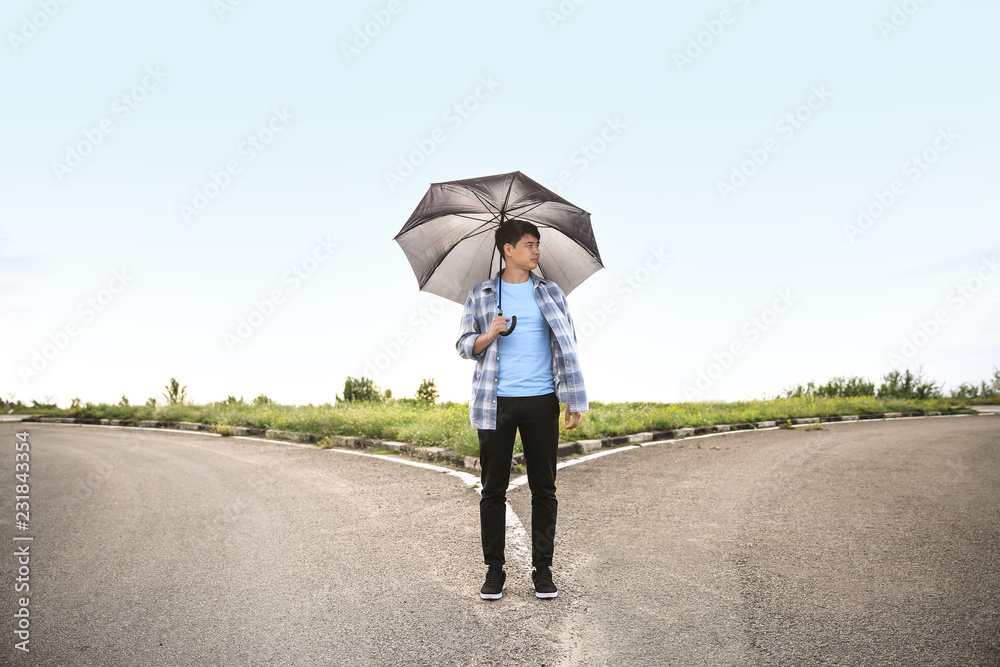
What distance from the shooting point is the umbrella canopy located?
14.0 feet

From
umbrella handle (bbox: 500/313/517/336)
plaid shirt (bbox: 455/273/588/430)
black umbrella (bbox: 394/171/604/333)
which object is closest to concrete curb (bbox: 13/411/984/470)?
black umbrella (bbox: 394/171/604/333)

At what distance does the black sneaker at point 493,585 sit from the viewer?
3578 millimetres

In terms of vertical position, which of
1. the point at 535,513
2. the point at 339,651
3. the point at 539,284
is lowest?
the point at 339,651

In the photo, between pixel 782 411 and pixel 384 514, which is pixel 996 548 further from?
pixel 782 411

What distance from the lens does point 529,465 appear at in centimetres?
383

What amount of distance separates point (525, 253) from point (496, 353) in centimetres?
66

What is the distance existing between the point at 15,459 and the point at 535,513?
10105mm

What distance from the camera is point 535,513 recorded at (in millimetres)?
3826

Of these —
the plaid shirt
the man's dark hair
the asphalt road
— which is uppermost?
the man's dark hair

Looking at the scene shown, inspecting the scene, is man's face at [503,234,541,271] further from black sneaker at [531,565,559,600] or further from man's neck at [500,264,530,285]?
black sneaker at [531,565,559,600]

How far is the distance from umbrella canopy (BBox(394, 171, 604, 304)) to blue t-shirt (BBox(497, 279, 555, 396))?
29.2 inches

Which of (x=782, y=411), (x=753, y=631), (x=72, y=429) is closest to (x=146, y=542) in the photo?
(x=753, y=631)

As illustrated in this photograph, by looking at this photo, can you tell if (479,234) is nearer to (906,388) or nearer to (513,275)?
(513,275)

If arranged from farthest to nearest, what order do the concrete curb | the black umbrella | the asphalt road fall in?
the concrete curb, the black umbrella, the asphalt road
